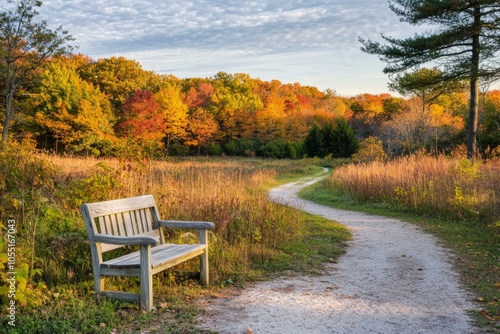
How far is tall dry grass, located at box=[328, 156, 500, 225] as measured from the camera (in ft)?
30.2

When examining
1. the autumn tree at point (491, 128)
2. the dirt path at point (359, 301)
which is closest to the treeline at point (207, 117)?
the autumn tree at point (491, 128)

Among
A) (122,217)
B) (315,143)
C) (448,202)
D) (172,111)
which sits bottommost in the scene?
(448,202)

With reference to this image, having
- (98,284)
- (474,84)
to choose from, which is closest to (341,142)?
(474,84)

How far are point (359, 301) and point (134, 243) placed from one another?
229 cm

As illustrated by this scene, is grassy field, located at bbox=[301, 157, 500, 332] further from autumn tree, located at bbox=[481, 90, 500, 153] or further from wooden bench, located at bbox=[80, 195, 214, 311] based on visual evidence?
autumn tree, located at bbox=[481, 90, 500, 153]

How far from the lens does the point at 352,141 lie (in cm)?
3641

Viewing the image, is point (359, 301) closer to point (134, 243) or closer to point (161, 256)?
point (161, 256)

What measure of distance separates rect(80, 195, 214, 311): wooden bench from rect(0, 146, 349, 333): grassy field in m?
0.19

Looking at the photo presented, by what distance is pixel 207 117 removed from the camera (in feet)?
141

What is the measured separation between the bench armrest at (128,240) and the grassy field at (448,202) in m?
2.93

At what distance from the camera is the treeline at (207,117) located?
2994 centimetres

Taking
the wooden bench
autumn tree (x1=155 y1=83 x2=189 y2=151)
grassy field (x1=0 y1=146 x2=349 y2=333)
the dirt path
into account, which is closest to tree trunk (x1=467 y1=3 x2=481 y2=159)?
grassy field (x1=0 y1=146 x2=349 y2=333)

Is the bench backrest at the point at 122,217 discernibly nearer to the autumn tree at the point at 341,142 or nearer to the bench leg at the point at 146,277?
the bench leg at the point at 146,277

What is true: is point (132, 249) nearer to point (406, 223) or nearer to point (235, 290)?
point (235, 290)
